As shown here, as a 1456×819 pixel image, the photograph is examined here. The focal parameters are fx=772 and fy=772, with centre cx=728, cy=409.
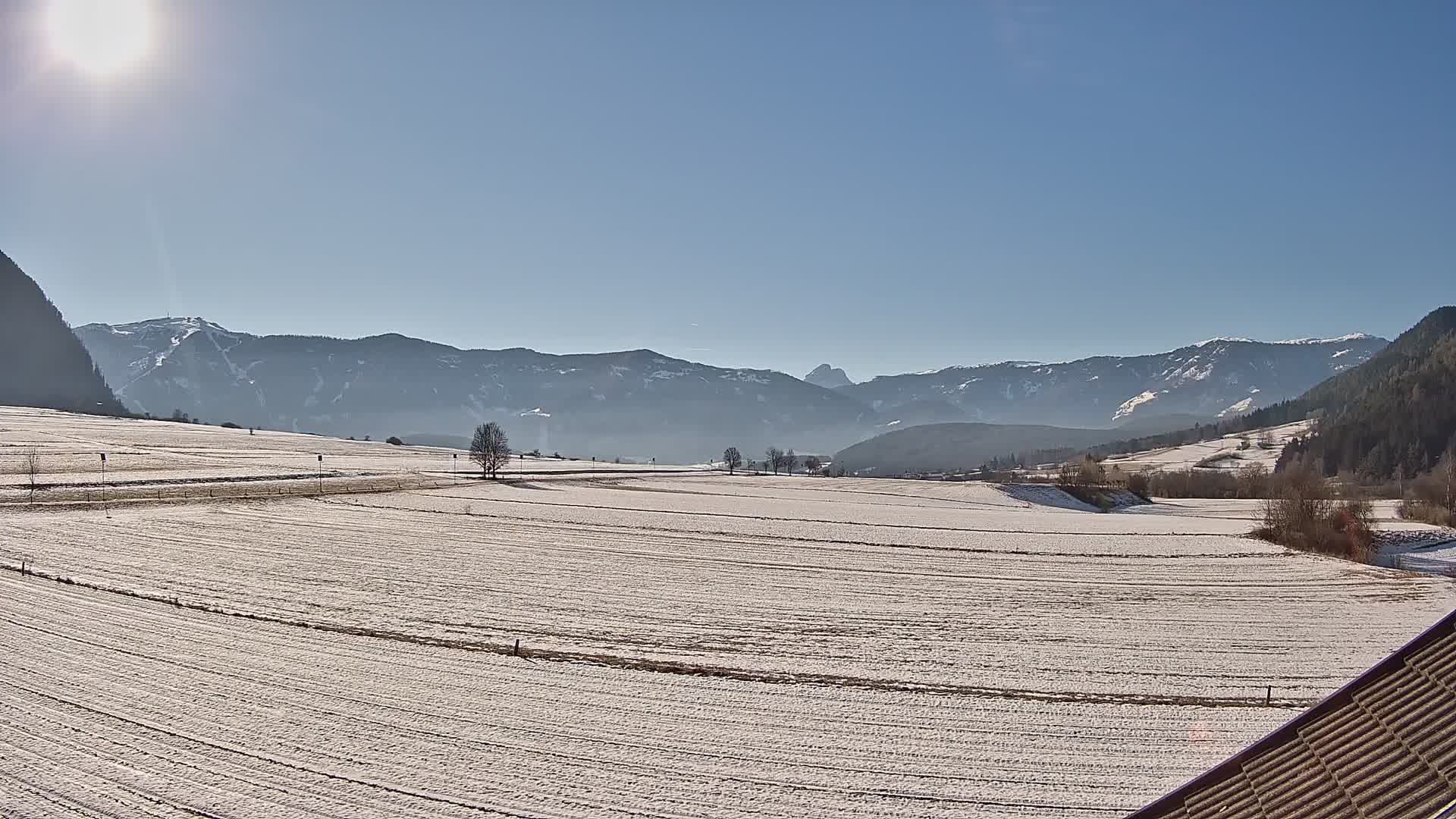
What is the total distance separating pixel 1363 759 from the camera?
6.48 metres

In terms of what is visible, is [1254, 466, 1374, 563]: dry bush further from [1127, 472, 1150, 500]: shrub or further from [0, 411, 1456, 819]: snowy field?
[1127, 472, 1150, 500]: shrub

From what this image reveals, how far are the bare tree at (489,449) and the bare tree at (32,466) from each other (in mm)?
41657

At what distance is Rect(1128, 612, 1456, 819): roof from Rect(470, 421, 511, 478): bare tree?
97229mm

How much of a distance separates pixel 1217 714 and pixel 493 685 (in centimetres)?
1689

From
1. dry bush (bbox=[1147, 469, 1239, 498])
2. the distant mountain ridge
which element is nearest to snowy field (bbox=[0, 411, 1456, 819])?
dry bush (bbox=[1147, 469, 1239, 498])

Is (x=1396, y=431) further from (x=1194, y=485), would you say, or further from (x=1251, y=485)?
(x=1194, y=485)

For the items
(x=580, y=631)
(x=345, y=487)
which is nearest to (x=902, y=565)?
(x=580, y=631)

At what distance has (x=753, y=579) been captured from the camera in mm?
34438

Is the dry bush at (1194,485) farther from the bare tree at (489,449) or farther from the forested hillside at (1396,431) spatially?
the bare tree at (489,449)

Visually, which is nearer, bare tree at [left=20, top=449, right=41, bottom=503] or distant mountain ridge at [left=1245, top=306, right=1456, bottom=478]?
bare tree at [left=20, top=449, right=41, bottom=503]

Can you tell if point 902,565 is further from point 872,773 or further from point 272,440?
point 272,440

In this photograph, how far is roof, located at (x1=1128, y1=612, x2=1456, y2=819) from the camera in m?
6.00

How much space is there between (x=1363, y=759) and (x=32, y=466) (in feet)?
282

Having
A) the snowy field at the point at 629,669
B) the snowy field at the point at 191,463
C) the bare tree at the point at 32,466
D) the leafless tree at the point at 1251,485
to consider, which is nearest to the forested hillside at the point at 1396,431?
Answer: the leafless tree at the point at 1251,485
